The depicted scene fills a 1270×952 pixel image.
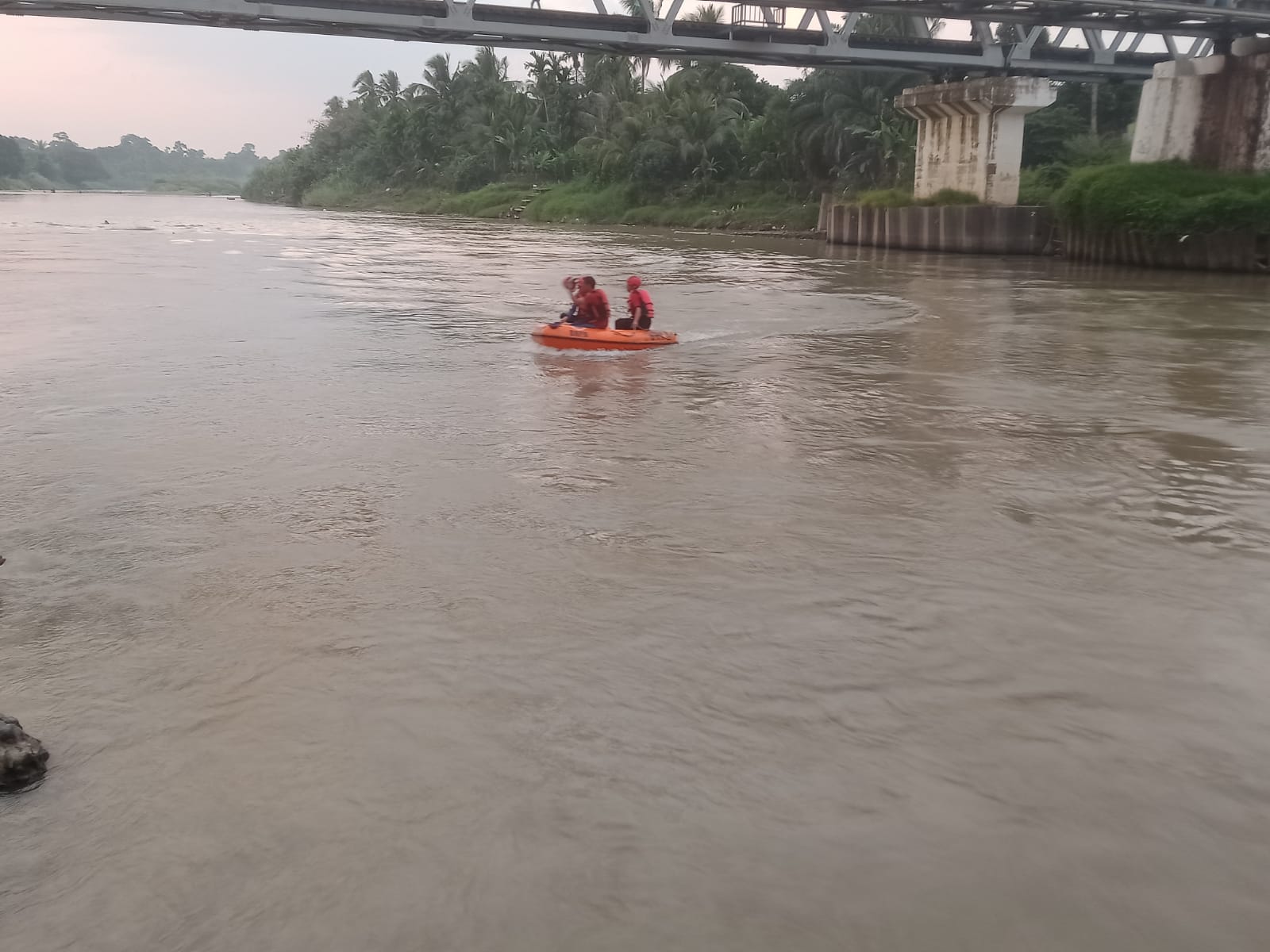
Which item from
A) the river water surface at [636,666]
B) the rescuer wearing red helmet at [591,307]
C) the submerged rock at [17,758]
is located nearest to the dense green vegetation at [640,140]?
the rescuer wearing red helmet at [591,307]

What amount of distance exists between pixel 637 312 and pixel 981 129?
25273 millimetres

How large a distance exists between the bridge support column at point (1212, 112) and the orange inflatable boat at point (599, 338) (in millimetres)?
21579

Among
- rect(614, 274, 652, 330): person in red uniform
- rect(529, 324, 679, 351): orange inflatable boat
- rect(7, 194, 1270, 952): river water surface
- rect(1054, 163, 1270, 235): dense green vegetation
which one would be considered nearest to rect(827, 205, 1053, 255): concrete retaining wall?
rect(1054, 163, 1270, 235): dense green vegetation

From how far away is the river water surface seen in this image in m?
3.48

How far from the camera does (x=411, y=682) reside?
4.86 meters

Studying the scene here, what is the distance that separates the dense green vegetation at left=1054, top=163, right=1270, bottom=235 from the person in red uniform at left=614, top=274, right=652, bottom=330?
18181 mm

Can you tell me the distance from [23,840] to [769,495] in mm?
5145

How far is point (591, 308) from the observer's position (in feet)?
47.3

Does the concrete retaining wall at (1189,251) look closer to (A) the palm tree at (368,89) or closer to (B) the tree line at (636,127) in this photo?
(B) the tree line at (636,127)

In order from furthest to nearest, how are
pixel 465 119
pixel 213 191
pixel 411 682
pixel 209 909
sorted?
1. pixel 213 191
2. pixel 465 119
3. pixel 411 682
4. pixel 209 909

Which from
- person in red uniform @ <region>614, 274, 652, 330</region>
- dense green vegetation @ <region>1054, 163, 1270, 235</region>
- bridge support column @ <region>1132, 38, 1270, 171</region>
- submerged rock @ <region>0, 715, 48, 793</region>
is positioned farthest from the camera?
bridge support column @ <region>1132, 38, 1270, 171</region>

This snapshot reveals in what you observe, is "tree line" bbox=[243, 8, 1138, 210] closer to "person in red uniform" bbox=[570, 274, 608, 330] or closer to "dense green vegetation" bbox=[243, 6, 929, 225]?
"dense green vegetation" bbox=[243, 6, 929, 225]

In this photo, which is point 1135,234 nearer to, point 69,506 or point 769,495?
point 769,495

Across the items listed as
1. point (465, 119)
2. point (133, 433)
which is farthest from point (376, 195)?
point (133, 433)
